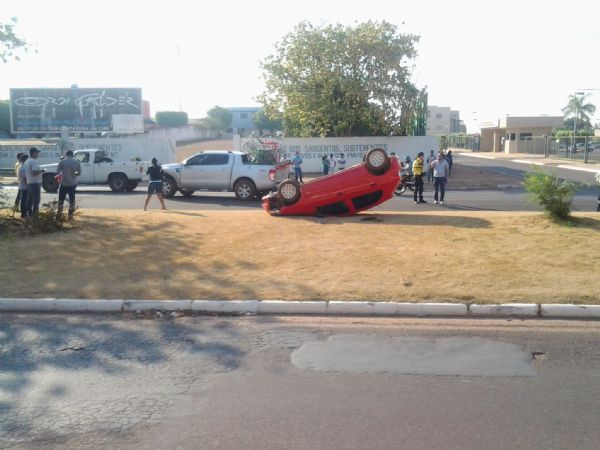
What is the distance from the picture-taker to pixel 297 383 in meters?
5.24

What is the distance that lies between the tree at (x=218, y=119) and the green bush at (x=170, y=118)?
34.2 ft

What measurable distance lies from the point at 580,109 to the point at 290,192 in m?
84.1

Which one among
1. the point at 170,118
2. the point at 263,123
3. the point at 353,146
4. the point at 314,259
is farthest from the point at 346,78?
the point at 263,123

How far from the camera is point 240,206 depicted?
19188mm

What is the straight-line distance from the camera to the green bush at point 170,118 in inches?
2788

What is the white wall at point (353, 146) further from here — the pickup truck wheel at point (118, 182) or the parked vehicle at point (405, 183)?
the pickup truck wheel at point (118, 182)

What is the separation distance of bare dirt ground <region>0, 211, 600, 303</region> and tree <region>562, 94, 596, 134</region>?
263 feet

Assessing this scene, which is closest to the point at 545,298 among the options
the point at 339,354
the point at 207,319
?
the point at 339,354

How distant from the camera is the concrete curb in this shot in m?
7.18

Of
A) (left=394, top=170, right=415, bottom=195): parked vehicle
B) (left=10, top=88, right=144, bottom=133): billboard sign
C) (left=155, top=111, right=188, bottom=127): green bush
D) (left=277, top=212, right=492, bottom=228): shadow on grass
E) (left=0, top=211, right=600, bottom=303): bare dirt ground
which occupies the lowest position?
(left=0, top=211, right=600, bottom=303): bare dirt ground

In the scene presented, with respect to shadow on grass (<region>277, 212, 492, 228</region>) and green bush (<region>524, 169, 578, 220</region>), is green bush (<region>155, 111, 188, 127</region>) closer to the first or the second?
shadow on grass (<region>277, 212, 492, 228</region>)

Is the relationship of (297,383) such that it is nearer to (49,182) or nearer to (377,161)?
(377,161)

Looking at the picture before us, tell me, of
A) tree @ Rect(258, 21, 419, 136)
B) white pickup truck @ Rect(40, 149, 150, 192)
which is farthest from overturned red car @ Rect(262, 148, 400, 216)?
tree @ Rect(258, 21, 419, 136)

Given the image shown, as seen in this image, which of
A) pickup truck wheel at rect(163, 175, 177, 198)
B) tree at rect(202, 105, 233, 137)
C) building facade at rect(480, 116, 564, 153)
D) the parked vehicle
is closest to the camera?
pickup truck wheel at rect(163, 175, 177, 198)
